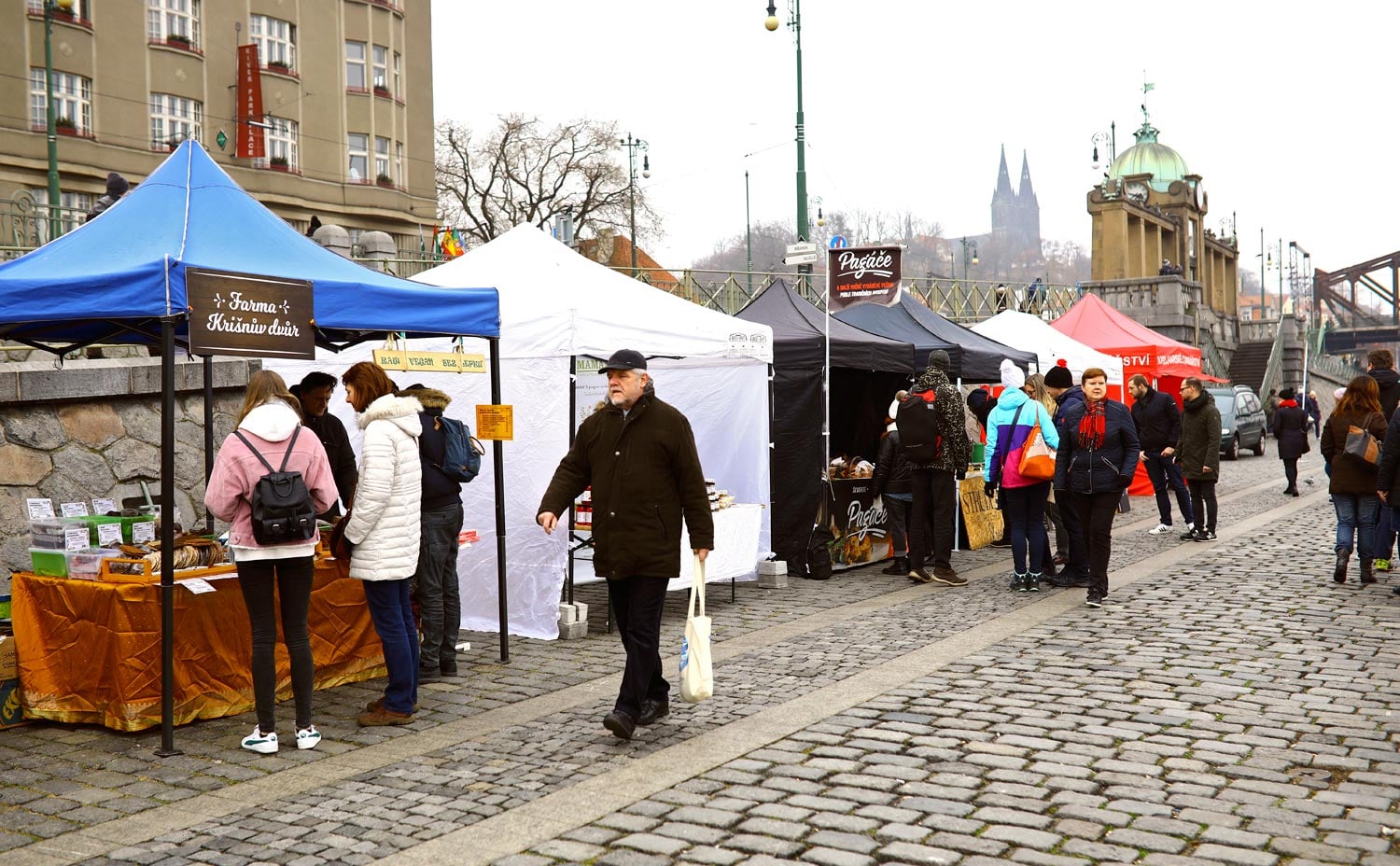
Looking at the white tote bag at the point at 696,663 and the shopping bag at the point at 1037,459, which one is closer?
the white tote bag at the point at 696,663

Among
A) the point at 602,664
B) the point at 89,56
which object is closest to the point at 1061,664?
the point at 602,664

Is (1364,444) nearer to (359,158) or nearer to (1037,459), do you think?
(1037,459)

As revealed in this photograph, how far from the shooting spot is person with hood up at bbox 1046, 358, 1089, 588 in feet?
33.7

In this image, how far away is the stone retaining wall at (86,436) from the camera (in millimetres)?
10688

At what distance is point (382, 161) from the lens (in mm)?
42781

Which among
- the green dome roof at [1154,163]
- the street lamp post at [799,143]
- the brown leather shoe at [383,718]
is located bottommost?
the brown leather shoe at [383,718]

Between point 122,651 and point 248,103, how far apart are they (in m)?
34.4

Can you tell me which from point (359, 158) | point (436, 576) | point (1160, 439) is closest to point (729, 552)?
point (436, 576)

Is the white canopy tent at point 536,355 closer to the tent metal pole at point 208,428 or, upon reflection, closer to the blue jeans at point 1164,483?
the tent metal pole at point 208,428

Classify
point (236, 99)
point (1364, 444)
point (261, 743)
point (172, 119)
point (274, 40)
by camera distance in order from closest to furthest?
point (261, 743) → point (1364, 444) → point (172, 119) → point (236, 99) → point (274, 40)

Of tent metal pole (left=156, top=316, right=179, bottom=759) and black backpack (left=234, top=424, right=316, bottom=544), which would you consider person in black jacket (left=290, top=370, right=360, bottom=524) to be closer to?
tent metal pole (left=156, top=316, right=179, bottom=759)

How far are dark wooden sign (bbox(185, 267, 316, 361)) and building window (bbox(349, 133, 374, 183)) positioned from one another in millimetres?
37024

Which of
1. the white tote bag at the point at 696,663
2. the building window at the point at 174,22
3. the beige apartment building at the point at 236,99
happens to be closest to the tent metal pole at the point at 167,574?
the white tote bag at the point at 696,663

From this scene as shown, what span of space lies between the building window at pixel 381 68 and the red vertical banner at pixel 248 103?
5.92 m
